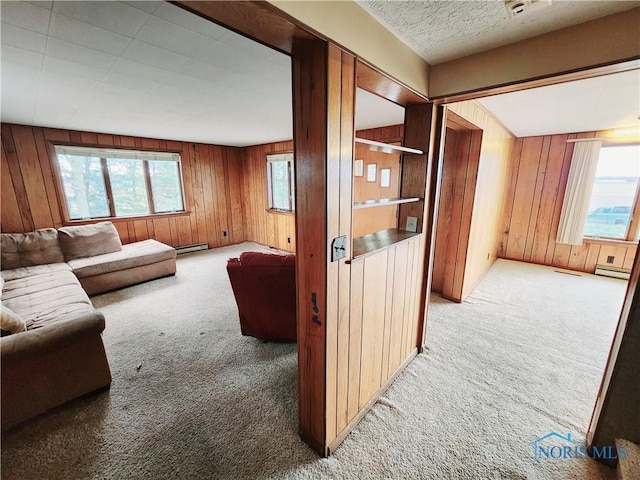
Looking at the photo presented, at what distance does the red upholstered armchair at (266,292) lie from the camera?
6.66ft

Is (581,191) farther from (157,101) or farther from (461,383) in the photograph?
(157,101)

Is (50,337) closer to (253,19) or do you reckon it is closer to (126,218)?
(253,19)

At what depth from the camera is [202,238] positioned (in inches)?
211

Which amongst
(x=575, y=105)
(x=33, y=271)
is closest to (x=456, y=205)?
(x=575, y=105)

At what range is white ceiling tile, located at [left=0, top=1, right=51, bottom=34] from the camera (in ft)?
3.53

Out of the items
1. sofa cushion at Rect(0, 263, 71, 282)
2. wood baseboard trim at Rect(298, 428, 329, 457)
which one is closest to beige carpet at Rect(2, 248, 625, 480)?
wood baseboard trim at Rect(298, 428, 329, 457)

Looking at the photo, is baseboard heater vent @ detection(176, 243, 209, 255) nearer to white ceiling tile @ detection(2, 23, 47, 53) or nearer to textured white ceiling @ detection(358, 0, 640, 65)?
white ceiling tile @ detection(2, 23, 47, 53)

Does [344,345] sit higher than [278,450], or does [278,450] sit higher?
[344,345]

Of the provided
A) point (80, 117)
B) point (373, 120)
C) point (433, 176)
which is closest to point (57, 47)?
point (80, 117)

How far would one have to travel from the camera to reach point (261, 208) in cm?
566

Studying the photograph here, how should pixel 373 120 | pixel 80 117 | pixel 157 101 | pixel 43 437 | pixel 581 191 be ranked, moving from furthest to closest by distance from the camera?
Answer: pixel 581 191, pixel 373 120, pixel 80 117, pixel 157 101, pixel 43 437

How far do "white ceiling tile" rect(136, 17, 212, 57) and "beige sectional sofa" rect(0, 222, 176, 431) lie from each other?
5.69ft

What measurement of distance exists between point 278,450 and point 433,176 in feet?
6.58

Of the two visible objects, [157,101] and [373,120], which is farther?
[373,120]
